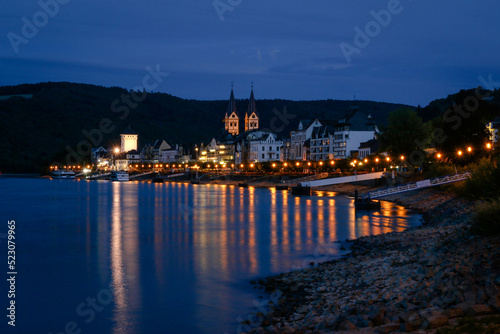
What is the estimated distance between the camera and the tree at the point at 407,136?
243 feet

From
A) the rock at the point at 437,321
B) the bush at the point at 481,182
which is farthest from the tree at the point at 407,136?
the rock at the point at 437,321

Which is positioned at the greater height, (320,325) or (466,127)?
(466,127)

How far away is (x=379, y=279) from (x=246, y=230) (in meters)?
22.7

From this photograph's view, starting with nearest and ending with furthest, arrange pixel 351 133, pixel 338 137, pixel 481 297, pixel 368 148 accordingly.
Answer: pixel 481 297, pixel 368 148, pixel 351 133, pixel 338 137

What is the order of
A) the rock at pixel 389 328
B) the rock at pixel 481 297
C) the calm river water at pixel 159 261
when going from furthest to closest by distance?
the calm river water at pixel 159 261 → the rock at pixel 481 297 → the rock at pixel 389 328

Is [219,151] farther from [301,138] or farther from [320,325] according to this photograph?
[320,325]

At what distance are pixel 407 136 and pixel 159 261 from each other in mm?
55408

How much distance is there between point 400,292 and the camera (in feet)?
48.1

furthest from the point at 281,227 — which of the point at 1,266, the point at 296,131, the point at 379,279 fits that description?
the point at 296,131

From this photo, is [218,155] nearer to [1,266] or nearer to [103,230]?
[103,230]

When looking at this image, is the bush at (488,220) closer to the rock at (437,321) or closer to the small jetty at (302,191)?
the rock at (437,321)

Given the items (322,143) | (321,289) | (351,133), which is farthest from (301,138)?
(321,289)

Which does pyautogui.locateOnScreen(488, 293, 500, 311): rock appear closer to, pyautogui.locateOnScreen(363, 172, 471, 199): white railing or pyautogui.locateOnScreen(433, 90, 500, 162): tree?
pyautogui.locateOnScreen(363, 172, 471, 199): white railing

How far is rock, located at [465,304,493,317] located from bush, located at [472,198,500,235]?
6733mm
